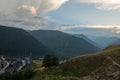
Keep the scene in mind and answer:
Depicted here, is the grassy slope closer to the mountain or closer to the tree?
the mountain

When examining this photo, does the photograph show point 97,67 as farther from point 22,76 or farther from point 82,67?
point 22,76

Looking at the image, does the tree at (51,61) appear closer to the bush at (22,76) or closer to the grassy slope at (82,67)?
the bush at (22,76)

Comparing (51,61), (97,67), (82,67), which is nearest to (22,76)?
(51,61)

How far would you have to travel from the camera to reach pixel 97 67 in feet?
340

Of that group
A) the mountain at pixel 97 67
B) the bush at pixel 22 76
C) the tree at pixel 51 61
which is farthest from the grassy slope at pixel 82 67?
the tree at pixel 51 61

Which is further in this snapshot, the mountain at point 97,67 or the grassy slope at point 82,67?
the grassy slope at point 82,67

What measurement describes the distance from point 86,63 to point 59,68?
1177 cm

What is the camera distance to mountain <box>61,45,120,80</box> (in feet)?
315

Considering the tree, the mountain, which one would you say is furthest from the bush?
the mountain

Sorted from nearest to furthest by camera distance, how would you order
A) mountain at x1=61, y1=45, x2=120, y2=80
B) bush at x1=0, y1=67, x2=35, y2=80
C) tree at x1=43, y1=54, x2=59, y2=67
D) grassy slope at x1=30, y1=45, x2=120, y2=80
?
1. mountain at x1=61, y1=45, x2=120, y2=80
2. grassy slope at x1=30, y1=45, x2=120, y2=80
3. bush at x1=0, y1=67, x2=35, y2=80
4. tree at x1=43, y1=54, x2=59, y2=67

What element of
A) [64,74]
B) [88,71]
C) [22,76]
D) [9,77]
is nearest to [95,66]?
[88,71]

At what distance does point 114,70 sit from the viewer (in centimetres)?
9819

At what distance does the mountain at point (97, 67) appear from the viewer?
9600 centimetres

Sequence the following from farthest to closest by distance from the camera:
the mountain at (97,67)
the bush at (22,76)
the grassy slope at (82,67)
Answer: the bush at (22,76)
the grassy slope at (82,67)
the mountain at (97,67)
